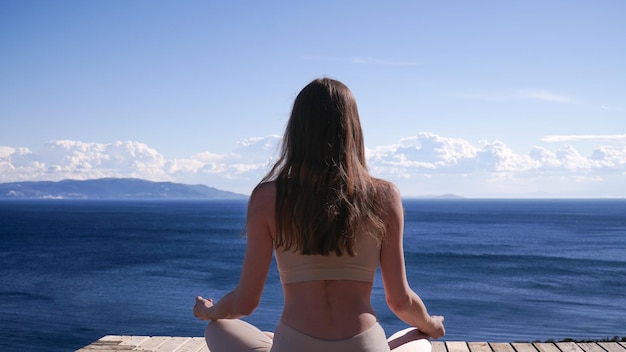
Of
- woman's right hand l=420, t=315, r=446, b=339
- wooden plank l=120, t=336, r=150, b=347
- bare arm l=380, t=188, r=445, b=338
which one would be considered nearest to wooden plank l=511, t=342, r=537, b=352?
woman's right hand l=420, t=315, r=446, b=339

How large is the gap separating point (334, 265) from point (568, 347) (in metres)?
3.99

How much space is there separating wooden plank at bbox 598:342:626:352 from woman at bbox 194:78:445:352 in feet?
12.3

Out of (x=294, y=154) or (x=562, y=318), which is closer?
(x=294, y=154)

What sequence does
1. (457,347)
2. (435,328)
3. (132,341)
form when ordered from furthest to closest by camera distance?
1. (132,341)
2. (457,347)
3. (435,328)

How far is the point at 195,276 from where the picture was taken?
110ft

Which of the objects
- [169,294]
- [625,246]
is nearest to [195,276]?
[169,294]

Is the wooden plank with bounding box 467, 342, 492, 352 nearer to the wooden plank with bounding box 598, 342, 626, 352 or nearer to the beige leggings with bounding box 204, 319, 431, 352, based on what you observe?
the wooden plank with bounding box 598, 342, 626, 352

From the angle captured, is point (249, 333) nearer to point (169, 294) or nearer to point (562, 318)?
point (562, 318)

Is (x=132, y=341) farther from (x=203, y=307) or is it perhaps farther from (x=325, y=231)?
(x=325, y=231)

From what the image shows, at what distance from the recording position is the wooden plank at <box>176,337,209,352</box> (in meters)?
5.50

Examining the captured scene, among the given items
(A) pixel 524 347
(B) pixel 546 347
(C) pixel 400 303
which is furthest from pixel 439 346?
(C) pixel 400 303

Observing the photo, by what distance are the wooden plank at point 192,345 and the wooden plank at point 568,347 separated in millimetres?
3053

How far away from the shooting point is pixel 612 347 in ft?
18.7

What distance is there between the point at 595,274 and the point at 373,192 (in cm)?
3669
